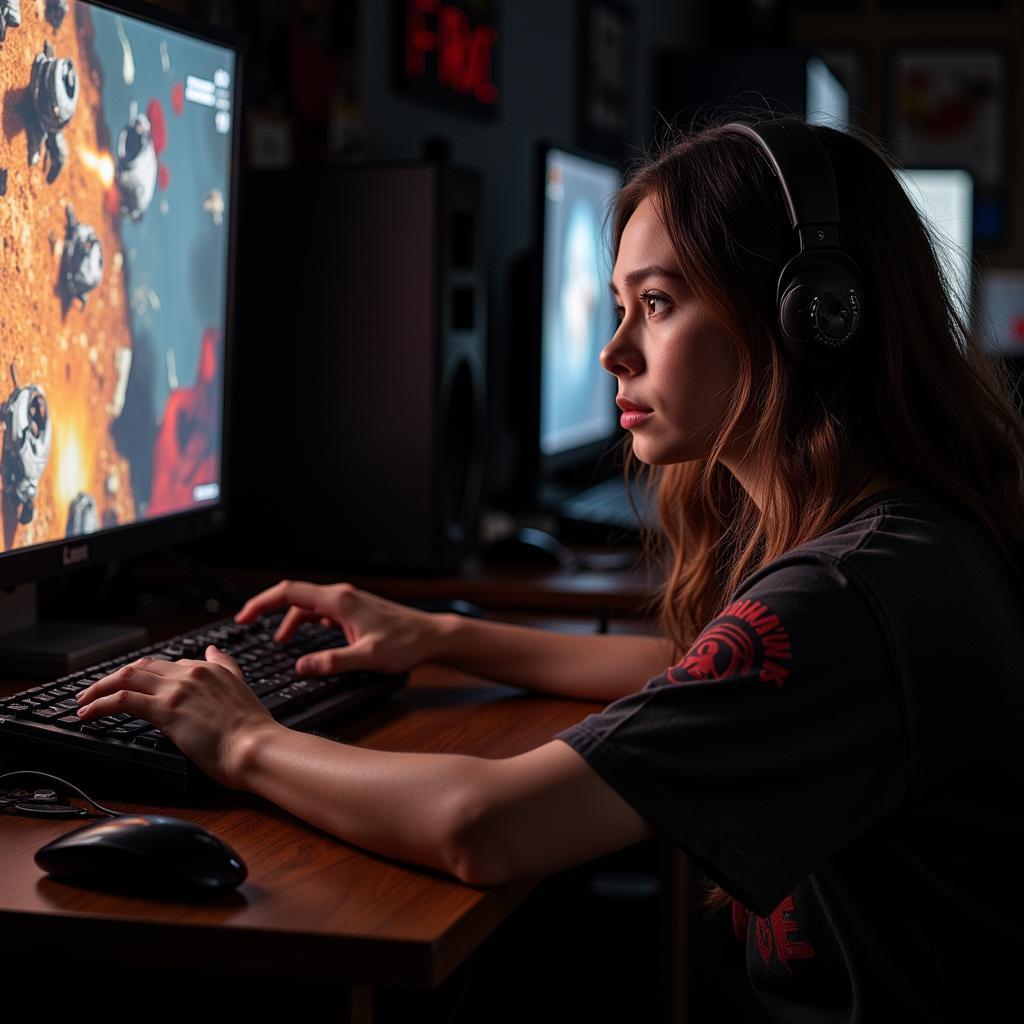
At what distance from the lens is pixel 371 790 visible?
77cm

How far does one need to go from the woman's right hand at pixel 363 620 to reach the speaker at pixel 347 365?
1.25 ft

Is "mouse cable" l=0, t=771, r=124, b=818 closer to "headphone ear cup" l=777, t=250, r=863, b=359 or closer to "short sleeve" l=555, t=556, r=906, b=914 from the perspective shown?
"short sleeve" l=555, t=556, r=906, b=914

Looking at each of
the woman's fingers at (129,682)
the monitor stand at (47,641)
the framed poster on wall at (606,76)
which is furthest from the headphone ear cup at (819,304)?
the framed poster on wall at (606,76)

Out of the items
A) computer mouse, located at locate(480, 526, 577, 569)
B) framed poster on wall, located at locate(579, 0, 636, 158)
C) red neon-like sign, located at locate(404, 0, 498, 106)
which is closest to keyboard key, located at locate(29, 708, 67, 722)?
computer mouse, located at locate(480, 526, 577, 569)

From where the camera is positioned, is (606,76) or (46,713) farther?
(606,76)

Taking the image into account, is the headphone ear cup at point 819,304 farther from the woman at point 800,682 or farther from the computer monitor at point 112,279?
the computer monitor at point 112,279

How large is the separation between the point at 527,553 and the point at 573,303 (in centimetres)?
45

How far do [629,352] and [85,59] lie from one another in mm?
455

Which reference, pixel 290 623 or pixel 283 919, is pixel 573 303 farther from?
pixel 283 919

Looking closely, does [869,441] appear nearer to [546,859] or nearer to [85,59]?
[546,859]

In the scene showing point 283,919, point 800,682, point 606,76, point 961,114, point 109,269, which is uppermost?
point 961,114

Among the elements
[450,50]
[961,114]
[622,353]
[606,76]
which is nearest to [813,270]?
[622,353]

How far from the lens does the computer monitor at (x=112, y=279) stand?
0.98 metres

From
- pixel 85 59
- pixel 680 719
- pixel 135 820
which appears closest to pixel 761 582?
pixel 680 719
